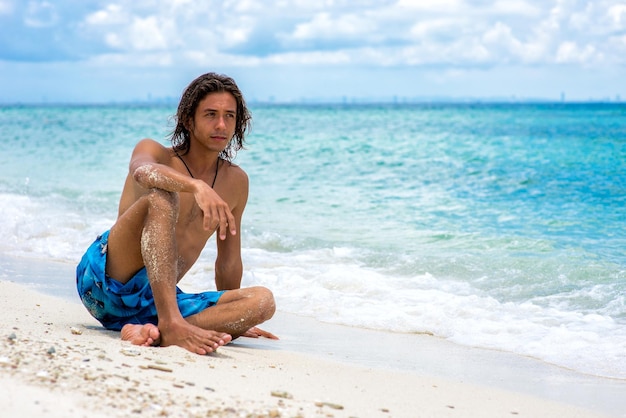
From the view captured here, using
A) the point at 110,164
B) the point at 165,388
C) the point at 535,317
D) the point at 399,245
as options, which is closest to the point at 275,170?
the point at 110,164

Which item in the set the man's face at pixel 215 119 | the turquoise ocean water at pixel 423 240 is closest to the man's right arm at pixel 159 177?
the man's face at pixel 215 119

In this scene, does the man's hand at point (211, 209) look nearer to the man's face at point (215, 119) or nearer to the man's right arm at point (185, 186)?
the man's right arm at point (185, 186)

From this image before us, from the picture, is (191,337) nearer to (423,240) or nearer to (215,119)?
(215,119)

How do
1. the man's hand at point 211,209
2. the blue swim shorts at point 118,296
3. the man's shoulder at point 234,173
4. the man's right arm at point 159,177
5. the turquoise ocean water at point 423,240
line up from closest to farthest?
the man's hand at point 211,209, the man's right arm at point 159,177, the blue swim shorts at point 118,296, the man's shoulder at point 234,173, the turquoise ocean water at point 423,240

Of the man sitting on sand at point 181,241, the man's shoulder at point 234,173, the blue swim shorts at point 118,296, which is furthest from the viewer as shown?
the man's shoulder at point 234,173

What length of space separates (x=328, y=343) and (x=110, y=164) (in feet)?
41.3

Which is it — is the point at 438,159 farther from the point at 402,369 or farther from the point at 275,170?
the point at 402,369

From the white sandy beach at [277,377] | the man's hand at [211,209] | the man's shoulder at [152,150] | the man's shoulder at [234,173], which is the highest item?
the man's shoulder at [152,150]

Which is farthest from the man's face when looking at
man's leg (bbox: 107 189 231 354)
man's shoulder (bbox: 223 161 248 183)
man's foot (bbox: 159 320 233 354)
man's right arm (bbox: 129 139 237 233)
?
man's foot (bbox: 159 320 233 354)

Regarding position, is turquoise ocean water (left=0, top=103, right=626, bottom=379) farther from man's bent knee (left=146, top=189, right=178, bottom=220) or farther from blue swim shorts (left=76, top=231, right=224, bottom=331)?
man's bent knee (left=146, top=189, right=178, bottom=220)

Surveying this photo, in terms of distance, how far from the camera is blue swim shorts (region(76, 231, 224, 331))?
3.58m

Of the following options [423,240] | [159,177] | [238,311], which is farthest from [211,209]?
[423,240]

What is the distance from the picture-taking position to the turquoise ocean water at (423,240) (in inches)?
186

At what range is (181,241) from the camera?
3740 millimetres
